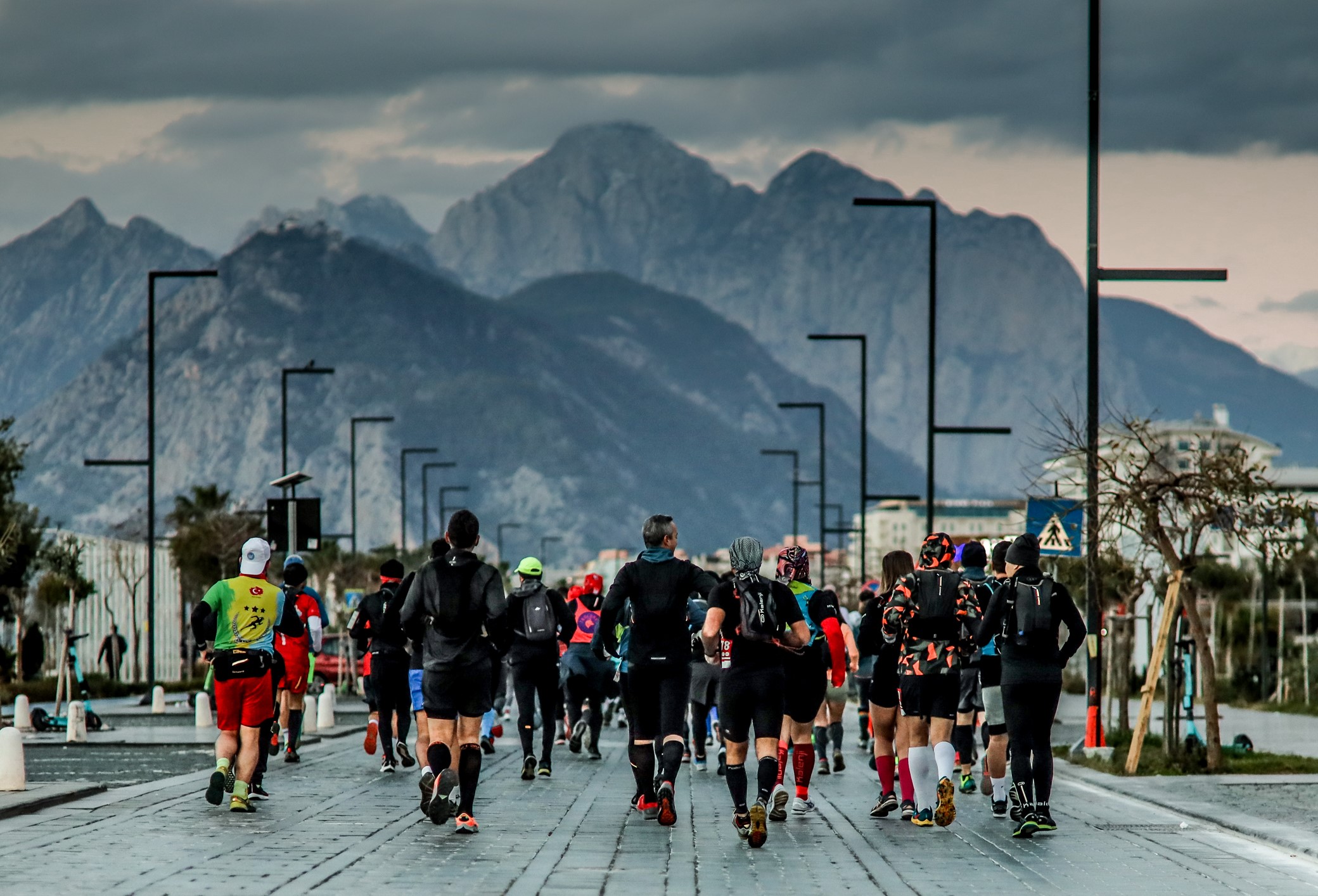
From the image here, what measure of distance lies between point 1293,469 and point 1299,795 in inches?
5949

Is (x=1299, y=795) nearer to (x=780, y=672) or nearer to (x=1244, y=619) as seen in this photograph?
(x=780, y=672)

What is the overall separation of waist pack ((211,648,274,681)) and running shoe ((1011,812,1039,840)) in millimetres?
5603

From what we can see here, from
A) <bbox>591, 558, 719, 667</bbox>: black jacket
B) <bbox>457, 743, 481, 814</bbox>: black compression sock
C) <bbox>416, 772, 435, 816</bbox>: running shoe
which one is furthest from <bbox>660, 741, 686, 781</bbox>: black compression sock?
<bbox>416, 772, 435, 816</bbox>: running shoe

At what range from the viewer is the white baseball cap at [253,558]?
48.5ft

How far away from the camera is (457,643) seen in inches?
520

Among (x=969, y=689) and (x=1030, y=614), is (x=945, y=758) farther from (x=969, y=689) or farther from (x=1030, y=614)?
(x=969, y=689)

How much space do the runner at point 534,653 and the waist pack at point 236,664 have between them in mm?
3889

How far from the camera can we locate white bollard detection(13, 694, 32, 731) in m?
26.2

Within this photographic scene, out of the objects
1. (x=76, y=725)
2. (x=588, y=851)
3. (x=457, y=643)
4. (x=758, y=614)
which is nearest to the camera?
(x=588, y=851)

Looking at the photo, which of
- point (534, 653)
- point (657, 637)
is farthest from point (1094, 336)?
point (657, 637)

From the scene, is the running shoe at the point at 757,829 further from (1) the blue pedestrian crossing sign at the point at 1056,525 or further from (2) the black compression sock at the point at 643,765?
(1) the blue pedestrian crossing sign at the point at 1056,525

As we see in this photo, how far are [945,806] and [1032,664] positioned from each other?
1146 mm

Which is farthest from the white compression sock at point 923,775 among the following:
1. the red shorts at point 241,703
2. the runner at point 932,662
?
the red shorts at point 241,703

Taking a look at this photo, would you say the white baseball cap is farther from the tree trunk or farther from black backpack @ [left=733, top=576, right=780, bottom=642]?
the tree trunk
